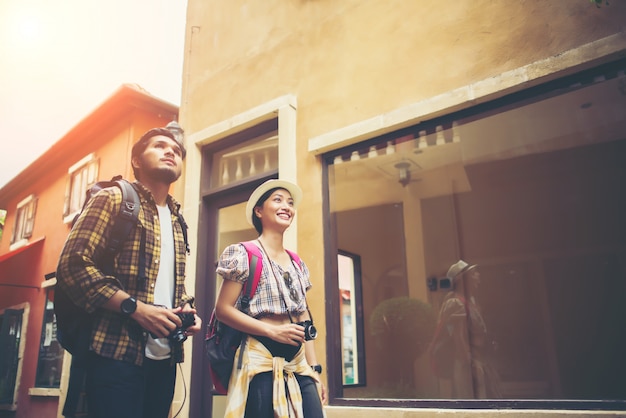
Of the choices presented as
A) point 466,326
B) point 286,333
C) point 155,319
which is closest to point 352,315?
point 466,326

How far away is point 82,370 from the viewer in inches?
82.8

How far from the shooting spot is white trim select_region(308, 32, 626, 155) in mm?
3662

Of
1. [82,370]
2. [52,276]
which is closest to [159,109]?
[52,276]

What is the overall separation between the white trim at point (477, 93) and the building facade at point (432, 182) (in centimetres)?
1

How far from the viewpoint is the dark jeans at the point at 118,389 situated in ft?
6.70

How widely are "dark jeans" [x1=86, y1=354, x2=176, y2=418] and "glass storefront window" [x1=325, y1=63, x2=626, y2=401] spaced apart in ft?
8.81

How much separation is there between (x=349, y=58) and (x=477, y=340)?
13.0 ft

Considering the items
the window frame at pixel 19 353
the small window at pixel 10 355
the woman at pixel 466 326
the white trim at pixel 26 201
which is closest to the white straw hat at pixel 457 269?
the woman at pixel 466 326

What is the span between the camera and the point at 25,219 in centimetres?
1417

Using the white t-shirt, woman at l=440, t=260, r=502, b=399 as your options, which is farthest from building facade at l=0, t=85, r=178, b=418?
the white t-shirt

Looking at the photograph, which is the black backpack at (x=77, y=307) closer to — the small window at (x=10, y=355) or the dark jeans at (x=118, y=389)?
the dark jeans at (x=118, y=389)

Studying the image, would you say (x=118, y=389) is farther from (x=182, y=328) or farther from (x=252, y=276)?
(x=252, y=276)

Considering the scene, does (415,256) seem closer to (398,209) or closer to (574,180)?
(398,209)

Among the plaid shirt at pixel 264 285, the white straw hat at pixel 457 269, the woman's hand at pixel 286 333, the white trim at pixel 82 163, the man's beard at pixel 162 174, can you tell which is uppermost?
the white trim at pixel 82 163
